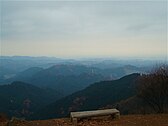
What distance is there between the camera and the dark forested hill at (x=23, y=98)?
111m

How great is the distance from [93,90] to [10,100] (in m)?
45.2

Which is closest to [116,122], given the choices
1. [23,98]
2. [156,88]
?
[156,88]

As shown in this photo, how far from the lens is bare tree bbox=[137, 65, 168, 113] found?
63.0 feet

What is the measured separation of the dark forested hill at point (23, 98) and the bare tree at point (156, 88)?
91113 millimetres

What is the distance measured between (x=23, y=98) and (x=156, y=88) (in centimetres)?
11726

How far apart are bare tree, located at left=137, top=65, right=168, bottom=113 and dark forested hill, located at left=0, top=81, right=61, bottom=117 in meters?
91.1

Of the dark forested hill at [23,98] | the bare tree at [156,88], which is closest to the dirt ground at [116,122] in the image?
the bare tree at [156,88]

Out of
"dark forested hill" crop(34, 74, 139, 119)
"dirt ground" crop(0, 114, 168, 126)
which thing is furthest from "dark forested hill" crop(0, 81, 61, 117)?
"dirt ground" crop(0, 114, 168, 126)

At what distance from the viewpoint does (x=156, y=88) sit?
19422mm

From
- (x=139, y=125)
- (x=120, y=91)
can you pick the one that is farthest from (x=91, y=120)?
(x=120, y=91)

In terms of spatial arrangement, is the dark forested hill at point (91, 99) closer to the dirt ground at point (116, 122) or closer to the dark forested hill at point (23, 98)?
the dark forested hill at point (23, 98)

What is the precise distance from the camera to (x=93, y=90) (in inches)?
3979

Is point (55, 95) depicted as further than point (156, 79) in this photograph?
Yes

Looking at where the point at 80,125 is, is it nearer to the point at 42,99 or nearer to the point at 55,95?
the point at 42,99
